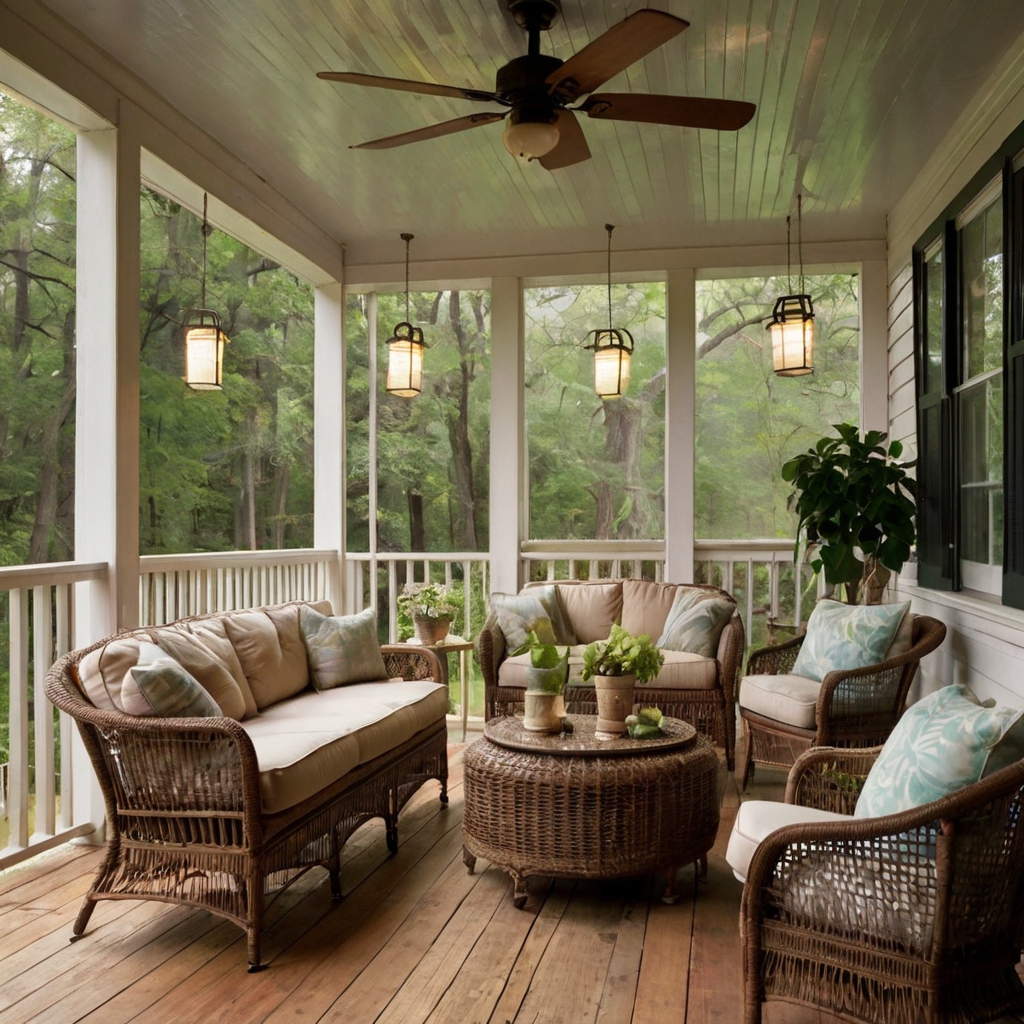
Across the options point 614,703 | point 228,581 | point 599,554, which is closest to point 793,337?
point 599,554

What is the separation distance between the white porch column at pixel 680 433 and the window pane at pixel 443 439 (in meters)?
4.39

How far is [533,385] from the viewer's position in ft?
31.0

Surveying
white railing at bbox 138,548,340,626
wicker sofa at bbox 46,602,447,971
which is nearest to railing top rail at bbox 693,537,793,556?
white railing at bbox 138,548,340,626

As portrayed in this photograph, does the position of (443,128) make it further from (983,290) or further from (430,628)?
(430,628)

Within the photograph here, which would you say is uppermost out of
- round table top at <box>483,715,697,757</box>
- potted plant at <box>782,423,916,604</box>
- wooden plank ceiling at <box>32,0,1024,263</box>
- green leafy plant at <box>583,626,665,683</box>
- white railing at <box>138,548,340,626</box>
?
wooden plank ceiling at <box>32,0,1024,263</box>

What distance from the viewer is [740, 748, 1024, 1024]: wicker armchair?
75.9 inches

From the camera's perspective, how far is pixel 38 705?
11.3 feet

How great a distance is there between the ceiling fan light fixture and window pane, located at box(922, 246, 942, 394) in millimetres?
2531

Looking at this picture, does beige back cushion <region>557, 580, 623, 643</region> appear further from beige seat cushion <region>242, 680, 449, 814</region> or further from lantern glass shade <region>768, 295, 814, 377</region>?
lantern glass shade <region>768, 295, 814, 377</region>

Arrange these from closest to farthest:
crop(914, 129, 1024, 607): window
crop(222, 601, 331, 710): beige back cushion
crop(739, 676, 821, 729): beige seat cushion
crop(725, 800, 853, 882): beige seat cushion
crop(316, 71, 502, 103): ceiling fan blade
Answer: crop(725, 800, 853, 882): beige seat cushion, crop(316, 71, 502, 103): ceiling fan blade, crop(914, 129, 1024, 607): window, crop(222, 601, 331, 710): beige back cushion, crop(739, 676, 821, 729): beige seat cushion

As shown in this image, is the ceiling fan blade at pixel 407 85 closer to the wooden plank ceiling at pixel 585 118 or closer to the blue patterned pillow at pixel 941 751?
the wooden plank ceiling at pixel 585 118

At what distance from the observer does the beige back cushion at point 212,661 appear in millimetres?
3260

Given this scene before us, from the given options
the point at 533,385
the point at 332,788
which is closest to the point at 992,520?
the point at 332,788

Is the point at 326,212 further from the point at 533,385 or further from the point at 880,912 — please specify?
the point at 880,912
